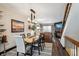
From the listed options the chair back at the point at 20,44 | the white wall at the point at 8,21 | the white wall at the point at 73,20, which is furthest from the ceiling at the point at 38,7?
the chair back at the point at 20,44

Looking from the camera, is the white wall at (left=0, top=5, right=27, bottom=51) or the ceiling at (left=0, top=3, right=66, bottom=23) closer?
the white wall at (left=0, top=5, right=27, bottom=51)

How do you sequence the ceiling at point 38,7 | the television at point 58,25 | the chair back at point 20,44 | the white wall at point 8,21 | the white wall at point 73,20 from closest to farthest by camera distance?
the white wall at point 73,20 < the chair back at point 20,44 < the white wall at point 8,21 < the ceiling at point 38,7 < the television at point 58,25

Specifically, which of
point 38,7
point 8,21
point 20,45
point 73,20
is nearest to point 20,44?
point 20,45

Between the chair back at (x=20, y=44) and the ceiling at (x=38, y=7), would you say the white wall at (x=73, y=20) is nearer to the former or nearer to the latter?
the ceiling at (x=38, y=7)

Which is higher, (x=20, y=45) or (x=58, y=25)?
(x=58, y=25)

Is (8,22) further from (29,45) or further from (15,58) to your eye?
(15,58)

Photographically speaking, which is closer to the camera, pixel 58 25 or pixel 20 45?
pixel 20 45

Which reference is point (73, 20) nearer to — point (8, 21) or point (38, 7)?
point (38, 7)

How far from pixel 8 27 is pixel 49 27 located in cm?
951

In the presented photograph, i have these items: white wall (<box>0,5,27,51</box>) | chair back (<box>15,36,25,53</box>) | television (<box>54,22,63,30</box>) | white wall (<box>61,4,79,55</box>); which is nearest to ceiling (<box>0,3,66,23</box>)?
white wall (<box>0,5,27,51</box>)

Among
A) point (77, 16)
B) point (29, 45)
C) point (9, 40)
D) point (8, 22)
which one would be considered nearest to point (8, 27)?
point (8, 22)

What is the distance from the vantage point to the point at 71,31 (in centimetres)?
432

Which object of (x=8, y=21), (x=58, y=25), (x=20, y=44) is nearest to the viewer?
(x=20, y=44)

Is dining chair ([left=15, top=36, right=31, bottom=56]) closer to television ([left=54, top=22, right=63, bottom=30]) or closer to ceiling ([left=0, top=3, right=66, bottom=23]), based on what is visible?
ceiling ([left=0, top=3, right=66, bottom=23])
